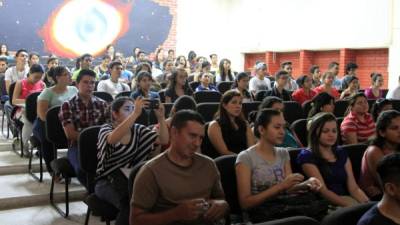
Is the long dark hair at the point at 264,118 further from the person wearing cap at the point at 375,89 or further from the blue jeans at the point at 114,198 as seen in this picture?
the person wearing cap at the point at 375,89

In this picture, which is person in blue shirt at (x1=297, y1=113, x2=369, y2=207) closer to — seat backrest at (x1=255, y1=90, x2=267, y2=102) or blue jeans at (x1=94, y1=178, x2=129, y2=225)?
blue jeans at (x1=94, y1=178, x2=129, y2=225)

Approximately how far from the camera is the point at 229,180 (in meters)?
2.71

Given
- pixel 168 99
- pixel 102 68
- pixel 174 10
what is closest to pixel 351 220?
pixel 168 99

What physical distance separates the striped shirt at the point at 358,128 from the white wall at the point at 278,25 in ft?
18.5

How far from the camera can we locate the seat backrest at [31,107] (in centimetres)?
490

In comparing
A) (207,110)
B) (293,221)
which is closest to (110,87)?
(207,110)

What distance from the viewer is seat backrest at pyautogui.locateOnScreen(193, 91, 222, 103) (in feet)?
20.4

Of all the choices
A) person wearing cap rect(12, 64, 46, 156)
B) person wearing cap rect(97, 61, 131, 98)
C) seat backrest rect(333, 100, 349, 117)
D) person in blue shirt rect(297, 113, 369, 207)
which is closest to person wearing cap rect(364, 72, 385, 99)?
seat backrest rect(333, 100, 349, 117)

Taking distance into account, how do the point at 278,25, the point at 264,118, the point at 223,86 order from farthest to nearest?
the point at 278,25 → the point at 223,86 → the point at 264,118

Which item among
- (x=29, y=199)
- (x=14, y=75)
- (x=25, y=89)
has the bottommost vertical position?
(x=29, y=199)

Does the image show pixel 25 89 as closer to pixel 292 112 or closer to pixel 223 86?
pixel 292 112

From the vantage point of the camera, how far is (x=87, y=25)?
36.4ft

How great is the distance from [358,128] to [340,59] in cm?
630

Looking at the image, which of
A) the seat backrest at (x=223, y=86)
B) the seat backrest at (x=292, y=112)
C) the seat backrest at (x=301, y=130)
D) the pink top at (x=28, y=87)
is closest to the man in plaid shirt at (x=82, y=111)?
the seat backrest at (x=301, y=130)
